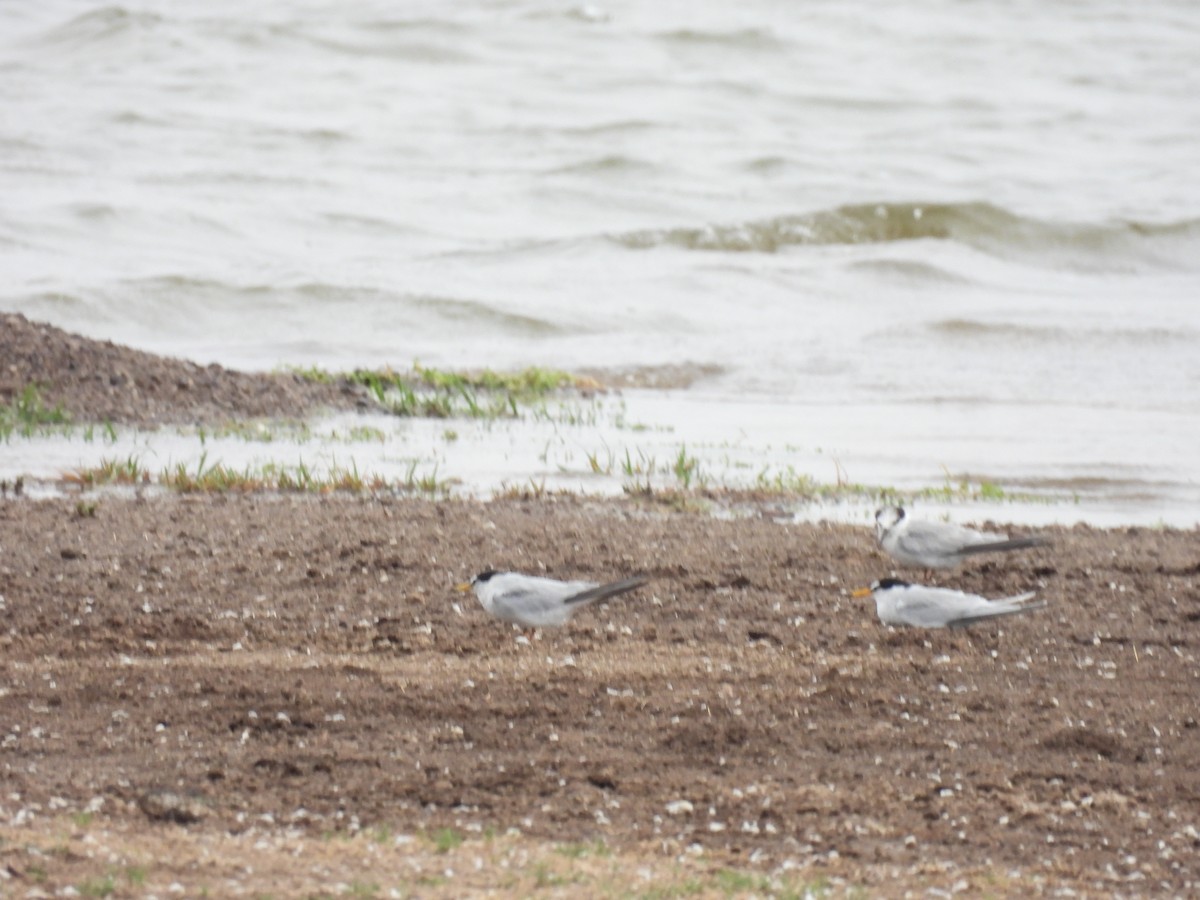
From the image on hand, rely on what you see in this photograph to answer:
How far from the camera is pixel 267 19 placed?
33406 millimetres

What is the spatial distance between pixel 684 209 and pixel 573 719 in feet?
59.5

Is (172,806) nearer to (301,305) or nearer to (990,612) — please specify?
(990,612)

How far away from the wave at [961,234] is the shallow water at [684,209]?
6cm

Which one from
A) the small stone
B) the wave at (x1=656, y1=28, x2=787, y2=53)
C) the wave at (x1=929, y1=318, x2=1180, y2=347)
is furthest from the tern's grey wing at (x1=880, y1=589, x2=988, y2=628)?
the wave at (x1=656, y1=28, x2=787, y2=53)

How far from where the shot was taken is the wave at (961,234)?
20.8 metres

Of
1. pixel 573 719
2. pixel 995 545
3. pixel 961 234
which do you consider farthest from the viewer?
pixel 961 234

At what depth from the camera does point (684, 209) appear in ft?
73.7

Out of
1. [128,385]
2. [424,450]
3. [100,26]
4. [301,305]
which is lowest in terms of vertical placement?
[301,305]

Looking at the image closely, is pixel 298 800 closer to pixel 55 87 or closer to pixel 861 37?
pixel 55 87

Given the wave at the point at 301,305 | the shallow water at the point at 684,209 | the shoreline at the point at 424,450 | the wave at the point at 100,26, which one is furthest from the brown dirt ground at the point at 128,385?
the wave at the point at 100,26

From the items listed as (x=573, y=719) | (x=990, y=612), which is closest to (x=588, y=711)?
(x=573, y=719)

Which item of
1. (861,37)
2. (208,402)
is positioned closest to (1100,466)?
(208,402)

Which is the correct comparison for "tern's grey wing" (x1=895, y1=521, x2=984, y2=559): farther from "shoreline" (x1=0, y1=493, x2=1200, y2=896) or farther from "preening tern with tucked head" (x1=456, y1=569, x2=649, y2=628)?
"preening tern with tucked head" (x1=456, y1=569, x2=649, y2=628)

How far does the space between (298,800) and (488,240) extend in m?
16.6
